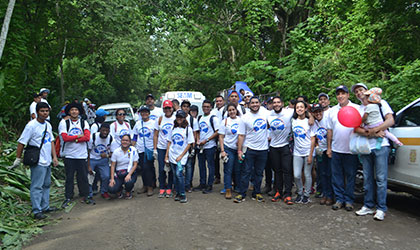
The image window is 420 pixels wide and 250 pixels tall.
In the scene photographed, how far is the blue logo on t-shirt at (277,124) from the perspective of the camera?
668cm

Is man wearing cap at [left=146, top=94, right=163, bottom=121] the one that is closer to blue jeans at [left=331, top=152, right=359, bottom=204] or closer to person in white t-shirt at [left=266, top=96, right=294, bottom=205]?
person in white t-shirt at [left=266, top=96, right=294, bottom=205]

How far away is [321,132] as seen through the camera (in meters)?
6.55

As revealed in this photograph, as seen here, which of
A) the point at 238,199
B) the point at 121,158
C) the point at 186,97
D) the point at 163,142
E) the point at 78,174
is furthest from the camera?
the point at 186,97

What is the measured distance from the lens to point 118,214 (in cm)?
613

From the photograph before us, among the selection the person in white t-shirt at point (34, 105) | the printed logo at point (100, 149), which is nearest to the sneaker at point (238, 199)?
the printed logo at point (100, 149)

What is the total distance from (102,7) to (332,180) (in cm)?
820

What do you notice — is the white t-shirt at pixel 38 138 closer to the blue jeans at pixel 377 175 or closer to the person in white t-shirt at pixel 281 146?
the person in white t-shirt at pixel 281 146

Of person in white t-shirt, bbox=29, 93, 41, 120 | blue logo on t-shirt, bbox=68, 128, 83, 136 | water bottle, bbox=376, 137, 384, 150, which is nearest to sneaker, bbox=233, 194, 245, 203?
water bottle, bbox=376, 137, 384, 150

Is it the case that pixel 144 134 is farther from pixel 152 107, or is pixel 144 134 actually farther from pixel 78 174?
pixel 78 174

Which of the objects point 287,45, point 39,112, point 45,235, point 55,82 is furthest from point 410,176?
point 55,82

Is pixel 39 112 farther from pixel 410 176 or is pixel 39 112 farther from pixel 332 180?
pixel 410 176

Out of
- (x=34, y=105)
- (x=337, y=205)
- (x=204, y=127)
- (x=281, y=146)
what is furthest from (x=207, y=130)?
(x=34, y=105)

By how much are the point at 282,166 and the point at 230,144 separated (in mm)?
1113

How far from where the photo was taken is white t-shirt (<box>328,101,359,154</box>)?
19.3 feet
